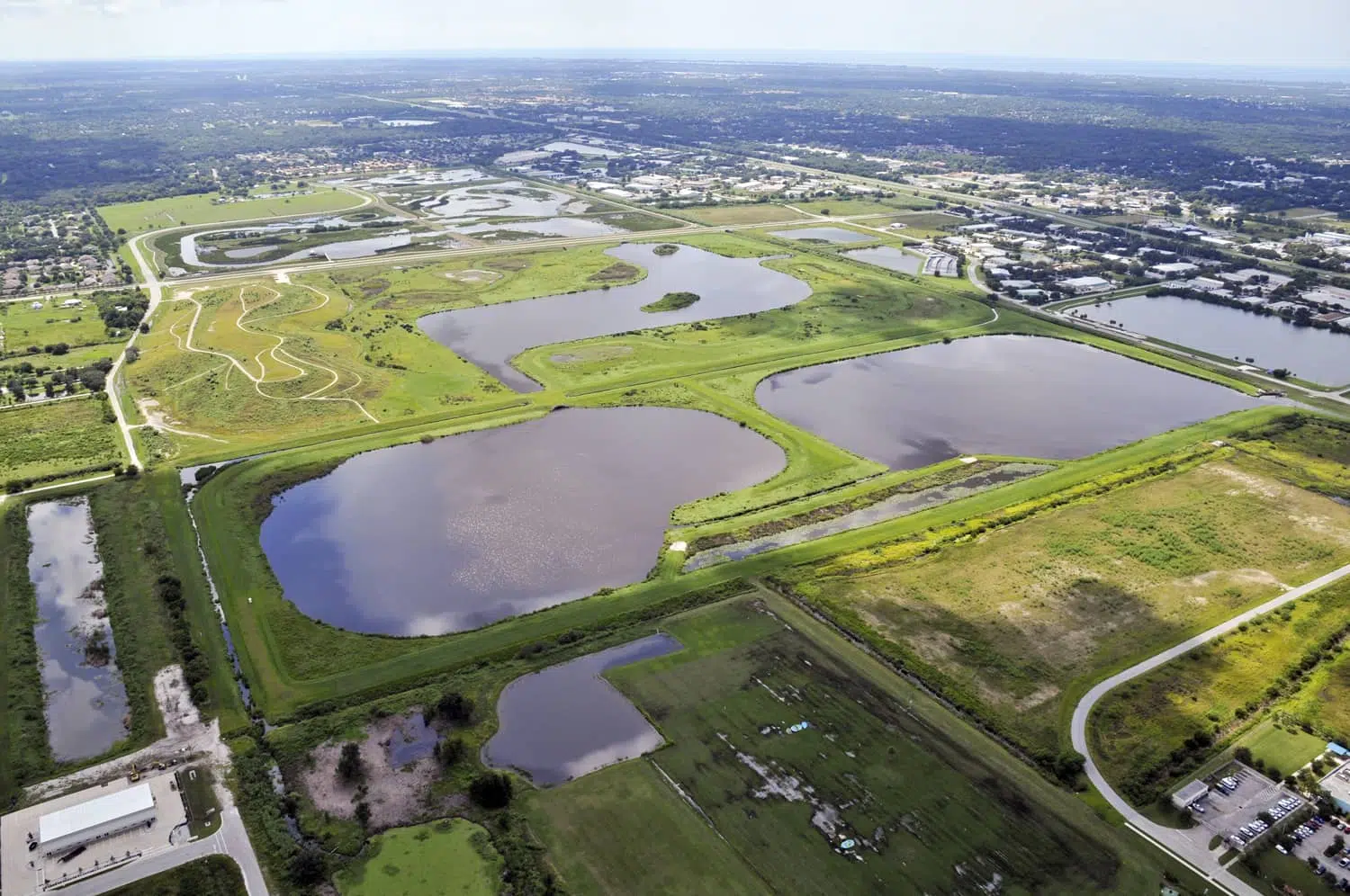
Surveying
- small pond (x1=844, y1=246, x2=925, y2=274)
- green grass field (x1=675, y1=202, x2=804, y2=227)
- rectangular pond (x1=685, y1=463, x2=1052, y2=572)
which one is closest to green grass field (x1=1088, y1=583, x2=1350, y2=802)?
rectangular pond (x1=685, y1=463, x2=1052, y2=572)

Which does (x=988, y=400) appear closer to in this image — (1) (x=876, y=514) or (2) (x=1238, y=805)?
(1) (x=876, y=514)

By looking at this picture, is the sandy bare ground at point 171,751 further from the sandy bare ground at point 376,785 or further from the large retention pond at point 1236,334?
the large retention pond at point 1236,334

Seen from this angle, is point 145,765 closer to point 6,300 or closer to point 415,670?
point 415,670

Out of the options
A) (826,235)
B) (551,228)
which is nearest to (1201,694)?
(826,235)

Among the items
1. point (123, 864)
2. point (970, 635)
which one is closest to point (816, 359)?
point (970, 635)

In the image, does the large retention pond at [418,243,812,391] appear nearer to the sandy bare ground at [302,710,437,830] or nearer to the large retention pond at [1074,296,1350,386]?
the large retention pond at [1074,296,1350,386]
